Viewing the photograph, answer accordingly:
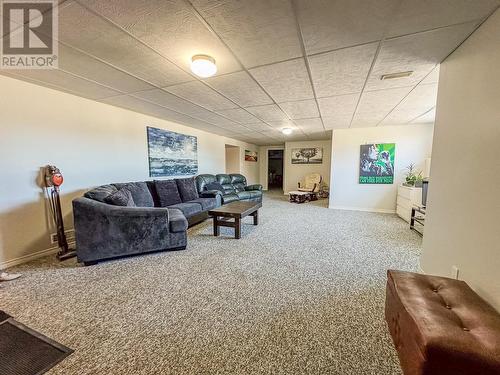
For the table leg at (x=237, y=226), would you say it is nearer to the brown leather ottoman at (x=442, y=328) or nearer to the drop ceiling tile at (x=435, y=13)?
the brown leather ottoman at (x=442, y=328)

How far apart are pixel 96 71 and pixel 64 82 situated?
71 centimetres

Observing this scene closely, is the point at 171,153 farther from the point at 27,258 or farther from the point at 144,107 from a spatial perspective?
the point at 27,258

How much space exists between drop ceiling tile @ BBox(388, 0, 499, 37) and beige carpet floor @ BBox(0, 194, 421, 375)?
220cm

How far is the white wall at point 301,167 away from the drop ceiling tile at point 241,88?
5.37 metres

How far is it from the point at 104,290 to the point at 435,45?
371cm

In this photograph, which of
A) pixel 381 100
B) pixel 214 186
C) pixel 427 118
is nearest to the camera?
pixel 381 100

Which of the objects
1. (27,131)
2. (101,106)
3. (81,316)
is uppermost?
(101,106)

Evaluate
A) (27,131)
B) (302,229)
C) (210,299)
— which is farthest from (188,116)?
(210,299)

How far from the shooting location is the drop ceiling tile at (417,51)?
1574 millimetres

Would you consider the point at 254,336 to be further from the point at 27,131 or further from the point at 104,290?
the point at 27,131

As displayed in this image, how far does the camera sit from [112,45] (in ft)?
5.72

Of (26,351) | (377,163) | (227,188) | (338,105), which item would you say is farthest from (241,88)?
(377,163)

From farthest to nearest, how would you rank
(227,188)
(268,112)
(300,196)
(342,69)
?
(300,196)
(227,188)
(268,112)
(342,69)

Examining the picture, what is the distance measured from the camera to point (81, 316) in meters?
1.62
